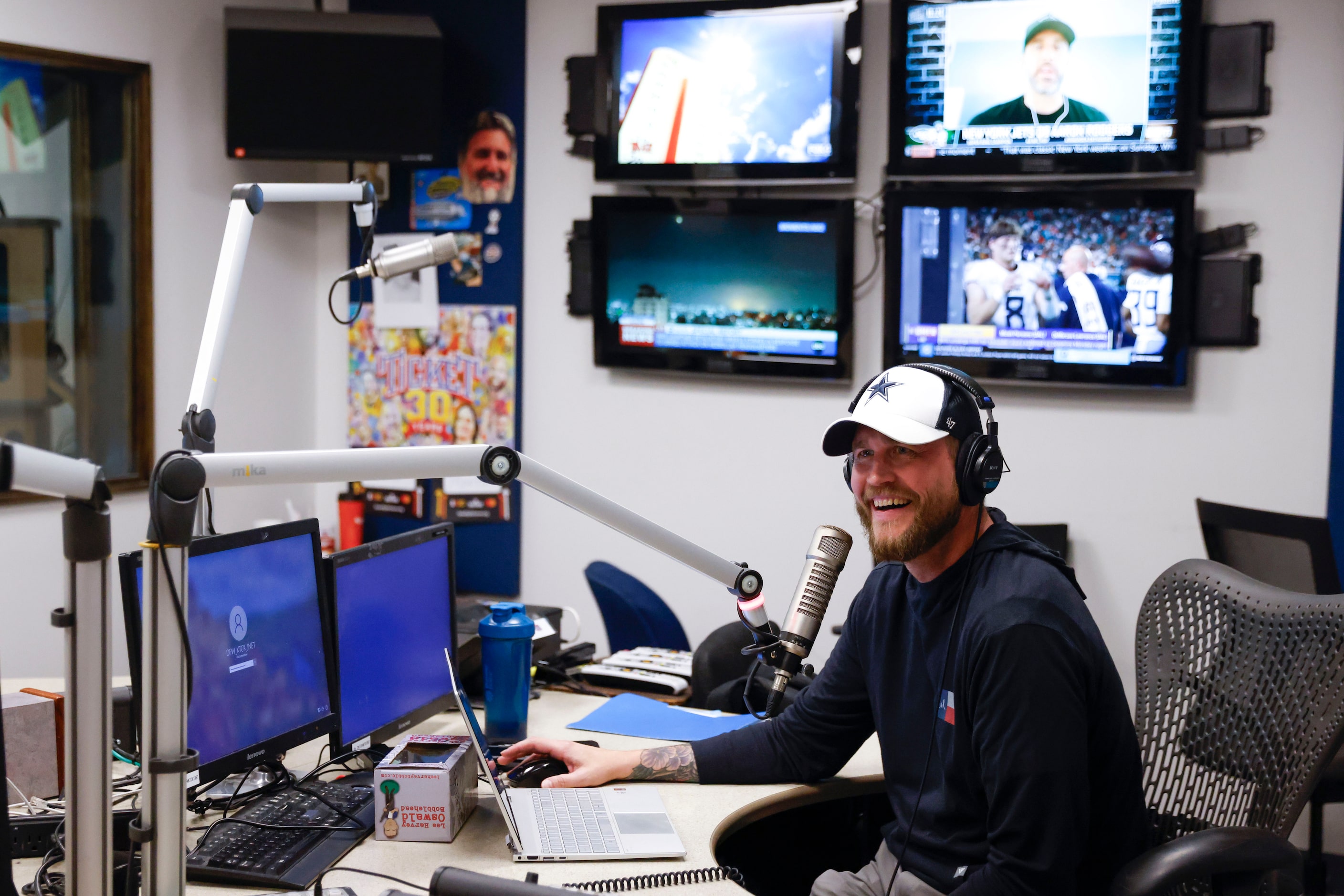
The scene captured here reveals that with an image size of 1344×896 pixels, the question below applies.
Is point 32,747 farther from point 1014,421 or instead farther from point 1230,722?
point 1014,421

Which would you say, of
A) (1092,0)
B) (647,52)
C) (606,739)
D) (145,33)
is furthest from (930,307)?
(145,33)

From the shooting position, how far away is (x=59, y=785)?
1.85m

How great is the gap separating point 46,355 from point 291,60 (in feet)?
4.14

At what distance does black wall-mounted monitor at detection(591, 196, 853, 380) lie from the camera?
376 centimetres

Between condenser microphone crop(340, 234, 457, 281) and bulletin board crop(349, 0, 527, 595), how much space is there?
2252 mm

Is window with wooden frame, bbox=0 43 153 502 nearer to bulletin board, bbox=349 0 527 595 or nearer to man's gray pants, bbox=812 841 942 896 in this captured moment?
bulletin board, bbox=349 0 527 595

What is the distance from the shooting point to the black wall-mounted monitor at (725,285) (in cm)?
376

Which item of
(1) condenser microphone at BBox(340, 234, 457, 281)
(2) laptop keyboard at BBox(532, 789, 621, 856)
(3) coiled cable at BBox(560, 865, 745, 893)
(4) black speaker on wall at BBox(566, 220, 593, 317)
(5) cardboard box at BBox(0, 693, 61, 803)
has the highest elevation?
(4) black speaker on wall at BBox(566, 220, 593, 317)

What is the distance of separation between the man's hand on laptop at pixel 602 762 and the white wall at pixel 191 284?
1752mm

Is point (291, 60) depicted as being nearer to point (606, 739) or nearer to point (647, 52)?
point (647, 52)

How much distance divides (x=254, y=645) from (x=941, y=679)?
3.52 feet

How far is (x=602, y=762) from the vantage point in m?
2.01

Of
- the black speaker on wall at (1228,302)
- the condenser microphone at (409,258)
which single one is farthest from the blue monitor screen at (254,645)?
the black speaker on wall at (1228,302)

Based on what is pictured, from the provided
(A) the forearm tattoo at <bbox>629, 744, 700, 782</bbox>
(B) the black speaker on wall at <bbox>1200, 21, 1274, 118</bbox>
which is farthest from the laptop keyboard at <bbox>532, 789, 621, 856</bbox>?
(B) the black speaker on wall at <bbox>1200, 21, 1274, 118</bbox>
